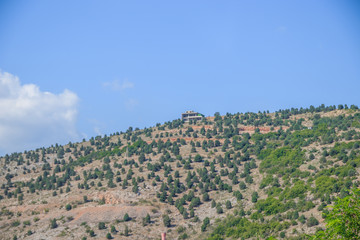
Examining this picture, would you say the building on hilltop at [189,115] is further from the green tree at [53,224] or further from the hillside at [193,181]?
the green tree at [53,224]

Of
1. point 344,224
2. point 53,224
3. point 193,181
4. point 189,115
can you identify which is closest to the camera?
point 344,224

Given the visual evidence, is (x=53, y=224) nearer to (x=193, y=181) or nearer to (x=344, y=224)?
(x=193, y=181)

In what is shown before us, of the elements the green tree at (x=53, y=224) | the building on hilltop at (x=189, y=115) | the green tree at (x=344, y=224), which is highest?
the building on hilltop at (x=189, y=115)

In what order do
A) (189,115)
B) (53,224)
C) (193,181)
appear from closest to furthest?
(53,224) → (193,181) → (189,115)

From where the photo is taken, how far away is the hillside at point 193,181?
10081 cm

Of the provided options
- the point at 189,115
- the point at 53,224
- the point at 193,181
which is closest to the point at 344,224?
the point at 53,224

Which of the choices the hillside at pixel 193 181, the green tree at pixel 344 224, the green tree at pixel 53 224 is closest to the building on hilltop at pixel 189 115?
the hillside at pixel 193 181

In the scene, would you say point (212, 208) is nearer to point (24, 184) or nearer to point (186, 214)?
point (186, 214)

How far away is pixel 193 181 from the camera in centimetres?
12106

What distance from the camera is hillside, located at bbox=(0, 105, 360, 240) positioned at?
331ft

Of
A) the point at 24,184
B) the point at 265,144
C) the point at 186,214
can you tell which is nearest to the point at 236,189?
the point at 186,214

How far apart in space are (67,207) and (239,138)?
49.3 metres

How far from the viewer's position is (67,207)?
113 meters

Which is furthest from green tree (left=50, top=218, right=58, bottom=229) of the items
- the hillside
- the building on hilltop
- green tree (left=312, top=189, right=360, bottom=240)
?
the building on hilltop
